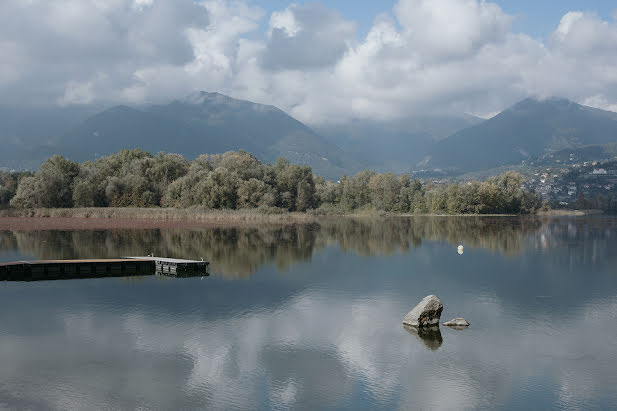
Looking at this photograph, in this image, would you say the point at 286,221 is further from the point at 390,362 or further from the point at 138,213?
the point at 390,362

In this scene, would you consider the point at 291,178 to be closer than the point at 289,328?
No

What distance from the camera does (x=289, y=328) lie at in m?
23.0

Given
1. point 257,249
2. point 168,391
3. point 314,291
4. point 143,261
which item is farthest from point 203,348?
point 257,249

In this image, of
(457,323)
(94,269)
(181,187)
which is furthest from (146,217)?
(457,323)

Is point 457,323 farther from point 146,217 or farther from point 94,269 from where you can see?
point 146,217

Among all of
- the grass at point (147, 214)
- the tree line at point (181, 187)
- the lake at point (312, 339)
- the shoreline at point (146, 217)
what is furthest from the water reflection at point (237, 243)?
the tree line at point (181, 187)

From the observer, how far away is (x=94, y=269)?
3603cm

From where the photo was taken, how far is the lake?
53.0 ft

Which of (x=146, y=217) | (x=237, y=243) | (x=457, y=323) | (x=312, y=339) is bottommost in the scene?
(x=312, y=339)

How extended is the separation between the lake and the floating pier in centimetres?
167

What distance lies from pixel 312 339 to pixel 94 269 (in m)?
20.6

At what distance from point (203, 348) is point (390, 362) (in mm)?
6913

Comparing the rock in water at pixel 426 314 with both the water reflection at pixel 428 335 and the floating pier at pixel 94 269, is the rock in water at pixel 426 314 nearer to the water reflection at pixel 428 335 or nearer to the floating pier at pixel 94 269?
the water reflection at pixel 428 335

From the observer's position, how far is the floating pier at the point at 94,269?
34688 millimetres
